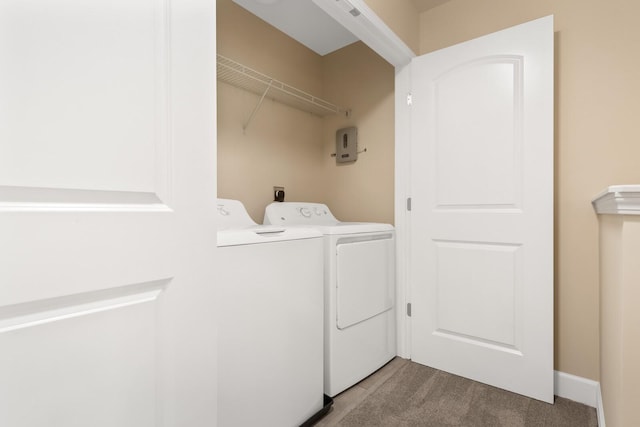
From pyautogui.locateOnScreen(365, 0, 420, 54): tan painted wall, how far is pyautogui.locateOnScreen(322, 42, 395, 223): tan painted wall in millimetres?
293

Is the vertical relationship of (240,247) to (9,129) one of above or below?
below

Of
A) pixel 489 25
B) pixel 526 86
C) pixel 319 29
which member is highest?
pixel 319 29

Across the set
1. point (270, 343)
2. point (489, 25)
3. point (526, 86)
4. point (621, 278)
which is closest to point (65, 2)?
point (270, 343)

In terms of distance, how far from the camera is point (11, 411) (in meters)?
0.52

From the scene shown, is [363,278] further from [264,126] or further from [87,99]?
[87,99]

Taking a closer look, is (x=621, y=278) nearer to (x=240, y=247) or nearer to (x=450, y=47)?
(x=240, y=247)

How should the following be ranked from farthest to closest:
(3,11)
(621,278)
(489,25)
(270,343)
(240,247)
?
1. (489,25)
2. (270,343)
3. (240,247)
4. (621,278)
5. (3,11)

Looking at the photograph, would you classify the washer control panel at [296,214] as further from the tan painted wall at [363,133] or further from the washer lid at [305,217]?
the tan painted wall at [363,133]

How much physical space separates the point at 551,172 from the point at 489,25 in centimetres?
103

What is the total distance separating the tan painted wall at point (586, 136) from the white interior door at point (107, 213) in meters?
1.88

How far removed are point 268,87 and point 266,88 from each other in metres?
0.07

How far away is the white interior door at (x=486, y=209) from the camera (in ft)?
5.36

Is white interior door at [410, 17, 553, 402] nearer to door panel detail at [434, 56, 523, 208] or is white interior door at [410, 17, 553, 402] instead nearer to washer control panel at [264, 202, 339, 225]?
door panel detail at [434, 56, 523, 208]

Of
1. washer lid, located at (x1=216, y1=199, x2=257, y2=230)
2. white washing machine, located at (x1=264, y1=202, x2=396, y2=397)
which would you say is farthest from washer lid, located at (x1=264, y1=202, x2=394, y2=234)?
washer lid, located at (x1=216, y1=199, x2=257, y2=230)
